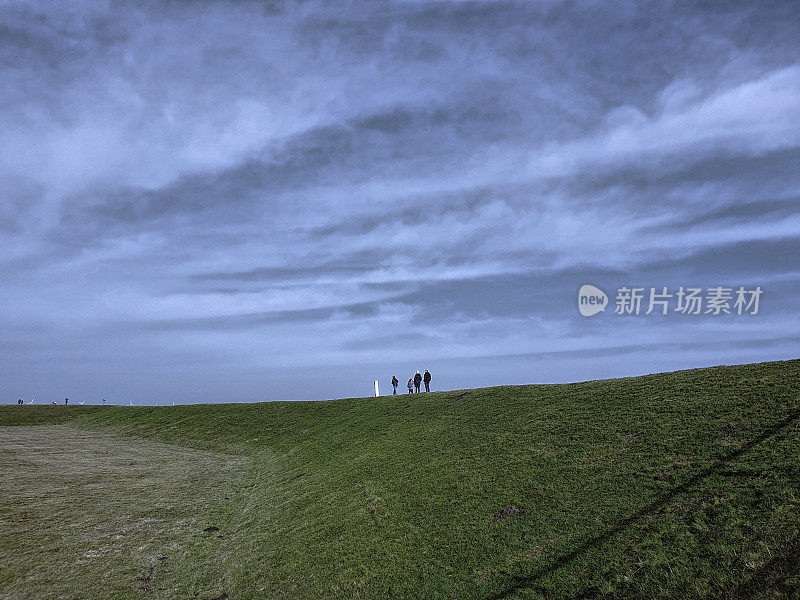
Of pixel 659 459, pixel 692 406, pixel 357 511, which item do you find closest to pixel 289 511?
pixel 357 511

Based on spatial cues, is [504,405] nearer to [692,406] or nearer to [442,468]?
[442,468]

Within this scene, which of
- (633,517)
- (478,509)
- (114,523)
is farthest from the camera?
(114,523)

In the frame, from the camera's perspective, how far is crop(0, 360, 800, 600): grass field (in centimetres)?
1259

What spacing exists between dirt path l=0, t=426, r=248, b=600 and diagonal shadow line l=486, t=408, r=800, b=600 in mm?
10442

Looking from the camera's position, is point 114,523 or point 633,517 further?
point 114,523

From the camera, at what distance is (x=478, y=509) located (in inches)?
691

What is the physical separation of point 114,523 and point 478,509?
17454mm

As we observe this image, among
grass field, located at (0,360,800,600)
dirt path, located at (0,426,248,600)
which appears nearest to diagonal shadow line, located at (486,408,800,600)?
grass field, located at (0,360,800,600)

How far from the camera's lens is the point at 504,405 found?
31.2 meters

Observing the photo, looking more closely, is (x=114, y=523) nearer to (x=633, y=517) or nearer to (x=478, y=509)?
(x=478, y=509)

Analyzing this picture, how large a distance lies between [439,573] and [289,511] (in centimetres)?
1059

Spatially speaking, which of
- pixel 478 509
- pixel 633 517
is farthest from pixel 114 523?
pixel 633 517

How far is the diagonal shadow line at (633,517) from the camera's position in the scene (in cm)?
1303

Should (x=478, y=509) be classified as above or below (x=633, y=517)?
below
